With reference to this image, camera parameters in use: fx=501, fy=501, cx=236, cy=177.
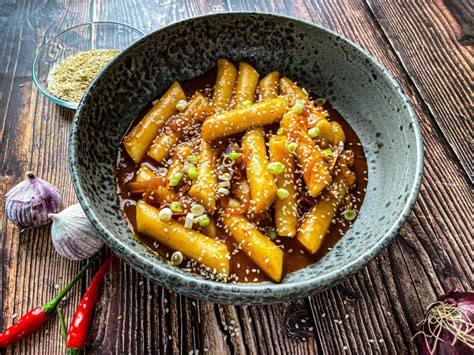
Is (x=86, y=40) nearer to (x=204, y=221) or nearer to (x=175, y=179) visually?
(x=175, y=179)

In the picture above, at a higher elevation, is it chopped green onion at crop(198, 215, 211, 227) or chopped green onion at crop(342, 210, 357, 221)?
chopped green onion at crop(342, 210, 357, 221)

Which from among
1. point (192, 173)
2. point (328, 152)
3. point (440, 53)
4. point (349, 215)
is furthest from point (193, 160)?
point (440, 53)

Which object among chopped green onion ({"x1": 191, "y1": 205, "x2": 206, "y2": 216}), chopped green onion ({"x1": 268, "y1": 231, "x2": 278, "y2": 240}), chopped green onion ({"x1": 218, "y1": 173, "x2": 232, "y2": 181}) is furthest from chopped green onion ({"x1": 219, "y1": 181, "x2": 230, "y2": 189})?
chopped green onion ({"x1": 268, "y1": 231, "x2": 278, "y2": 240})

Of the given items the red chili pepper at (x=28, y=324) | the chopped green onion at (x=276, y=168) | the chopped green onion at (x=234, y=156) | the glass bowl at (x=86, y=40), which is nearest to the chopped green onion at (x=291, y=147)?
the chopped green onion at (x=276, y=168)

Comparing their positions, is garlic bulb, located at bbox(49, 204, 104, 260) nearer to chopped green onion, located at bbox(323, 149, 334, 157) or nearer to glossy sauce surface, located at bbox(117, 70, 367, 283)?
glossy sauce surface, located at bbox(117, 70, 367, 283)

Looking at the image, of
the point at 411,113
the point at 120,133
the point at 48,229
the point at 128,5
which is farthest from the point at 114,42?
the point at 411,113

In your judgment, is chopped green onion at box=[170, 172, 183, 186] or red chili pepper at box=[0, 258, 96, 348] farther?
chopped green onion at box=[170, 172, 183, 186]

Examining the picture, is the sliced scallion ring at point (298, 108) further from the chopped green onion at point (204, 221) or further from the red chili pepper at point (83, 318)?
the red chili pepper at point (83, 318)
